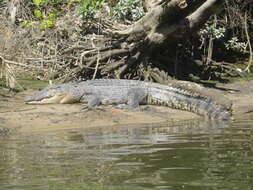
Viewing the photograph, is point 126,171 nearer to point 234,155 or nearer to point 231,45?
point 234,155

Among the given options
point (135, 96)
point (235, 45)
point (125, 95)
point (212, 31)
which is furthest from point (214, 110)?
point (235, 45)

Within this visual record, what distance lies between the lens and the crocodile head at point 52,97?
Answer: 31.0ft

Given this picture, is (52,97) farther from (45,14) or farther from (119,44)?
(45,14)

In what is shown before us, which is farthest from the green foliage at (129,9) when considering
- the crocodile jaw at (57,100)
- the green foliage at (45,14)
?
the crocodile jaw at (57,100)

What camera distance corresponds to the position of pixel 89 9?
1116 cm

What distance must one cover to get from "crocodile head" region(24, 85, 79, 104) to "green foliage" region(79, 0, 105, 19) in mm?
2000

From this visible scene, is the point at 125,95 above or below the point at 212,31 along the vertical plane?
below

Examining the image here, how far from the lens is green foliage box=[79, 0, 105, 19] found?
11133 mm

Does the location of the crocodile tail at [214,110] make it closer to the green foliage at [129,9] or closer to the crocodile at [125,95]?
the crocodile at [125,95]

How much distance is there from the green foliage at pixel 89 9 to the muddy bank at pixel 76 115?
2.08 metres

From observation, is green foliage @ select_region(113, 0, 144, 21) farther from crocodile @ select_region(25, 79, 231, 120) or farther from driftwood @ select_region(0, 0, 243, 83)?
crocodile @ select_region(25, 79, 231, 120)

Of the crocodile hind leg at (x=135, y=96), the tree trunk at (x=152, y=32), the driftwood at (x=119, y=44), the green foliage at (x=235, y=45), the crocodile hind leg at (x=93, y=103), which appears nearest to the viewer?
the crocodile hind leg at (x=93, y=103)

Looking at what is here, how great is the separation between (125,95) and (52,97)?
132 centimetres

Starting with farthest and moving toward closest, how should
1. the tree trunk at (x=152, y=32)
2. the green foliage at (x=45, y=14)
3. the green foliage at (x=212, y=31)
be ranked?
the green foliage at (x=212, y=31) → the green foliage at (x=45, y=14) → the tree trunk at (x=152, y=32)
